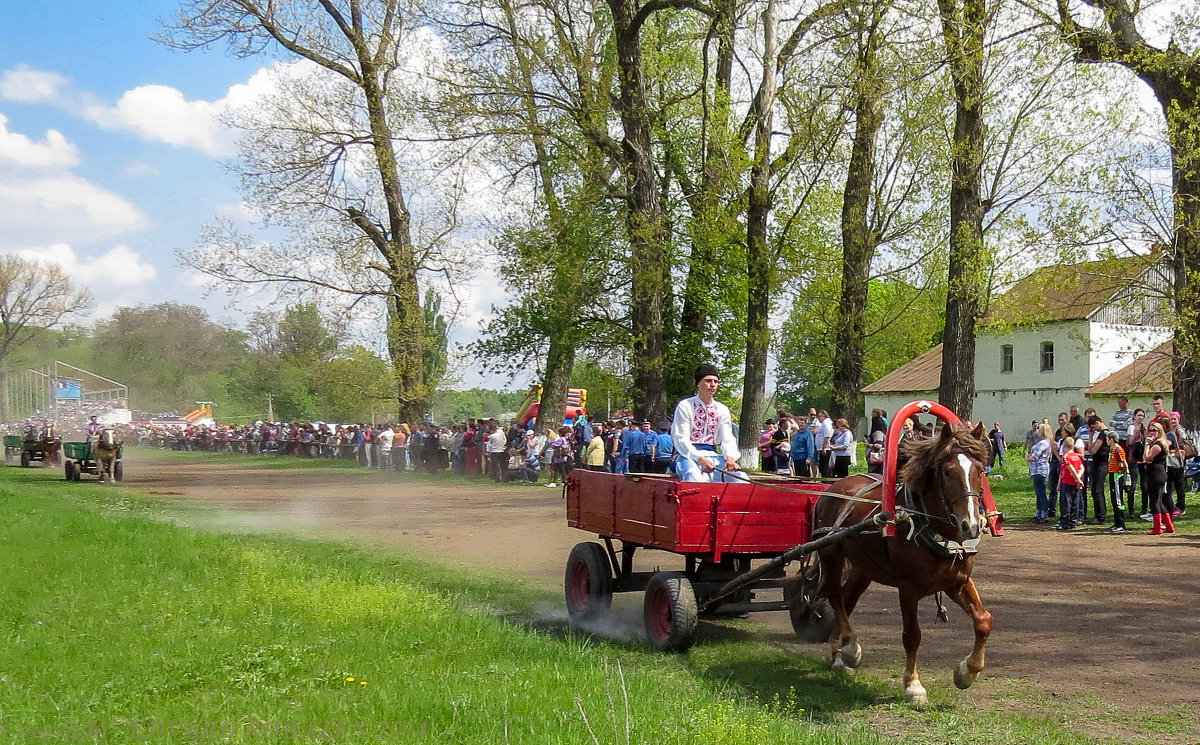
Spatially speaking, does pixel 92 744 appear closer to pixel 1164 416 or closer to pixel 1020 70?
pixel 1164 416

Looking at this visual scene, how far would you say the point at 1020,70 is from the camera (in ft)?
61.4

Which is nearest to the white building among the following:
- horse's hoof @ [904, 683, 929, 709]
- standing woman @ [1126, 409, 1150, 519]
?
standing woman @ [1126, 409, 1150, 519]

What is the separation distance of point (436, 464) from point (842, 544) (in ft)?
92.8

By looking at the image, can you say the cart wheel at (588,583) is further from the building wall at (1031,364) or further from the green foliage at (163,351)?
the green foliage at (163,351)

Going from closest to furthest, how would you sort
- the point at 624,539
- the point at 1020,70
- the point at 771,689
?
the point at 771,689
the point at 624,539
the point at 1020,70

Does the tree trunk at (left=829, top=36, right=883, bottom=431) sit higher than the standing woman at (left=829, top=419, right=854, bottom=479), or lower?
higher

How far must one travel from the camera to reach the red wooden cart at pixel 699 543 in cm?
802

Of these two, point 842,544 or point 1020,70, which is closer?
point 842,544

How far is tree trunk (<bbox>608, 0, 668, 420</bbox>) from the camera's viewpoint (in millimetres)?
24609

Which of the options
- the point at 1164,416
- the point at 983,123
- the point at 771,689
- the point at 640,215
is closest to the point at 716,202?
the point at 640,215

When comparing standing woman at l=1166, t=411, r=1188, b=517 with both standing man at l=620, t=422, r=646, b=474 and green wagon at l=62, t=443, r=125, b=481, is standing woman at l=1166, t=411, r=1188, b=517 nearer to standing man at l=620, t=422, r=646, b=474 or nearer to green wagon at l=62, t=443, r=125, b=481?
standing man at l=620, t=422, r=646, b=474

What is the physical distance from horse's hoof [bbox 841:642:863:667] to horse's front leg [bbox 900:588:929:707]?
0.70 metres

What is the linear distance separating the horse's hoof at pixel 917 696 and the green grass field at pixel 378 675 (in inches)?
3.2

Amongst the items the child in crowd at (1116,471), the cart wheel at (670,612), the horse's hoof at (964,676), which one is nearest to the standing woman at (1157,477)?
the child in crowd at (1116,471)
